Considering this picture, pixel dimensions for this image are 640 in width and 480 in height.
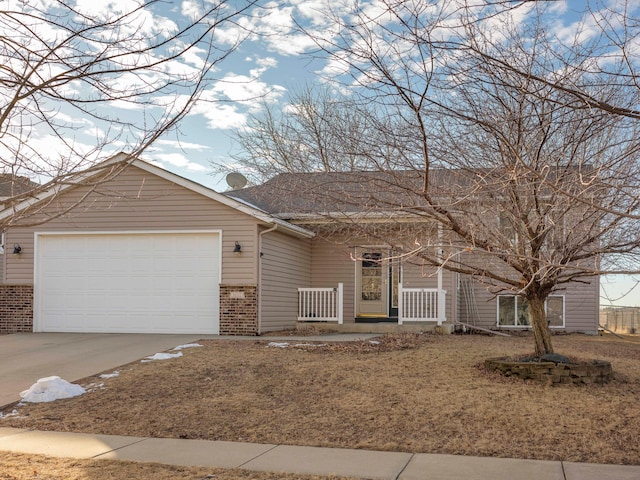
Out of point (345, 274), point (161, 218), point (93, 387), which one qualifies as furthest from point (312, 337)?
point (93, 387)

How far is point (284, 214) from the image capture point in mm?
16656

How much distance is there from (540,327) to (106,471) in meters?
6.41

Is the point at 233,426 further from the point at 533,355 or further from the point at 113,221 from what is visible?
the point at 113,221

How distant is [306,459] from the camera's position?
6305mm

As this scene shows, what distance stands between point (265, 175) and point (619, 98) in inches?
667

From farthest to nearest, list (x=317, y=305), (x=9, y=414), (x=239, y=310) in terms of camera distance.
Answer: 1. (x=317, y=305)
2. (x=239, y=310)
3. (x=9, y=414)

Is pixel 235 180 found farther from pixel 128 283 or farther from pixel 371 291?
pixel 128 283

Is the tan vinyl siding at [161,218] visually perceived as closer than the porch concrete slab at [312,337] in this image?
No

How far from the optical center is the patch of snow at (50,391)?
8.90m

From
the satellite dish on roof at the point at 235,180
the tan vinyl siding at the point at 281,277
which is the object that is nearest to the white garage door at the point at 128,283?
the tan vinyl siding at the point at 281,277

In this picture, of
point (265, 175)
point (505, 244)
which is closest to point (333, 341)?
point (505, 244)

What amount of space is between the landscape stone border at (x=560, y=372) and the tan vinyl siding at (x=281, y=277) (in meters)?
7.31

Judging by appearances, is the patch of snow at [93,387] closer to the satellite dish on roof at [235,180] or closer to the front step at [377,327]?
the front step at [377,327]

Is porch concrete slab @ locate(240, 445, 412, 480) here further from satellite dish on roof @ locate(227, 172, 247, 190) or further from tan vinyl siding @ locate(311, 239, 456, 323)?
satellite dish on roof @ locate(227, 172, 247, 190)
